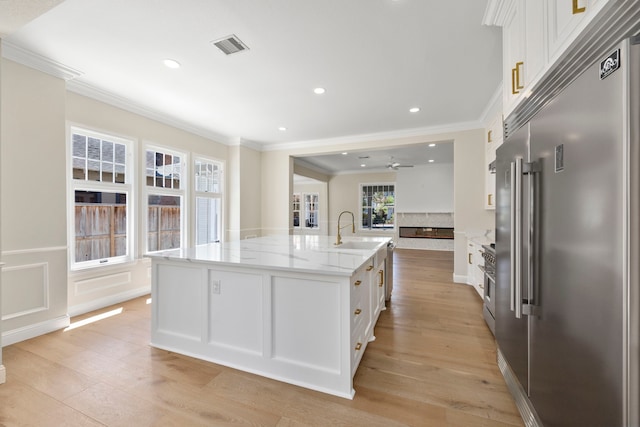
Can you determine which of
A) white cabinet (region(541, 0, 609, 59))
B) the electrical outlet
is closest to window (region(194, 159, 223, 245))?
the electrical outlet

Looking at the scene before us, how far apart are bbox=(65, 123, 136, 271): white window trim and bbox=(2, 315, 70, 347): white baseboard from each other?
2.10 ft

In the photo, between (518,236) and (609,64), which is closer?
(609,64)

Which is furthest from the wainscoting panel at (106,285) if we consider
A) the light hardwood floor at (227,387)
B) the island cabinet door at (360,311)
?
the island cabinet door at (360,311)

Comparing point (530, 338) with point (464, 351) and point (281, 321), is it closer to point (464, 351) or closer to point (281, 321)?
point (464, 351)

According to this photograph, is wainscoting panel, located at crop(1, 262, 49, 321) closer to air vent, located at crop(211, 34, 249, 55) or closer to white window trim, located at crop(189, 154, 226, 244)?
white window trim, located at crop(189, 154, 226, 244)

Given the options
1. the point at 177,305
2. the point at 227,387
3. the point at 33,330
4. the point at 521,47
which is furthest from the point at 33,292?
the point at 521,47

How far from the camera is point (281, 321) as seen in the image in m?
1.93

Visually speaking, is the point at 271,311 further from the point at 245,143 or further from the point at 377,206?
the point at 377,206

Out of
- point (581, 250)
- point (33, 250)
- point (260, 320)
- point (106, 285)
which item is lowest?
point (106, 285)

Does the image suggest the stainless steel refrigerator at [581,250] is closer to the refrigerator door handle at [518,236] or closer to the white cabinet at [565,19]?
the refrigerator door handle at [518,236]

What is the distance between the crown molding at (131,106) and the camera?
10.4 feet

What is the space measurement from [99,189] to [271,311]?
3092 mm

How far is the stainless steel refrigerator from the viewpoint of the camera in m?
0.74

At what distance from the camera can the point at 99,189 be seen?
3.46 metres
